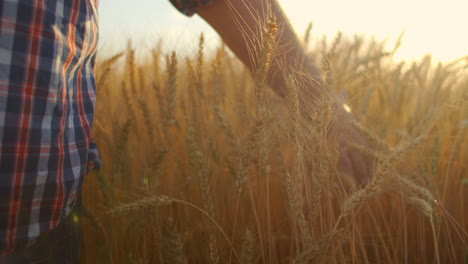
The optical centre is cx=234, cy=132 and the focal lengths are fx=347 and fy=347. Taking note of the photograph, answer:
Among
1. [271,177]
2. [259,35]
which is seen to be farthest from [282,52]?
[271,177]

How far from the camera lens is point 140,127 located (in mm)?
1200

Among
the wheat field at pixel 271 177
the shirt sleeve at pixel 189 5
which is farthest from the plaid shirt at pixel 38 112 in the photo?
the shirt sleeve at pixel 189 5

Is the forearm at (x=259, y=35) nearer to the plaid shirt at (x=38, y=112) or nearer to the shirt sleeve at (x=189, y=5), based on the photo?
the shirt sleeve at (x=189, y=5)

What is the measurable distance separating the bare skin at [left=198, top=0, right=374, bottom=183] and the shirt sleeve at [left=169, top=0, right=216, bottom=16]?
18 millimetres

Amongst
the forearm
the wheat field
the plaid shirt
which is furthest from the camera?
the forearm

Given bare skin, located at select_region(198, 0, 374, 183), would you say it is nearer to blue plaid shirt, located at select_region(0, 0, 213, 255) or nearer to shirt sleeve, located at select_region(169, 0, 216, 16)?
shirt sleeve, located at select_region(169, 0, 216, 16)

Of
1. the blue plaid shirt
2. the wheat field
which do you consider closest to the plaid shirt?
the blue plaid shirt

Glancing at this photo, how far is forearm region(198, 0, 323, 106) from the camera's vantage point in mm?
742

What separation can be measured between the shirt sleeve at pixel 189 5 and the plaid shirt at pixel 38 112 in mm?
233

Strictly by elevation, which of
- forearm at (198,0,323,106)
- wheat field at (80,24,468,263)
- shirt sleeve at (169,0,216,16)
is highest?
shirt sleeve at (169,0,216,16)

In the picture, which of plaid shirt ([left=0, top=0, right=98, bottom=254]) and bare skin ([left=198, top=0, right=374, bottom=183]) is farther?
bare skin ([left=198, top=0, right=374, bottom=183])

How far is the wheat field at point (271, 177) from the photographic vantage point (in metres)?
0.63

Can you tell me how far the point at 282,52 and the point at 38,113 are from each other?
0.51 metres

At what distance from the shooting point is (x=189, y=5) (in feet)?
2.50
